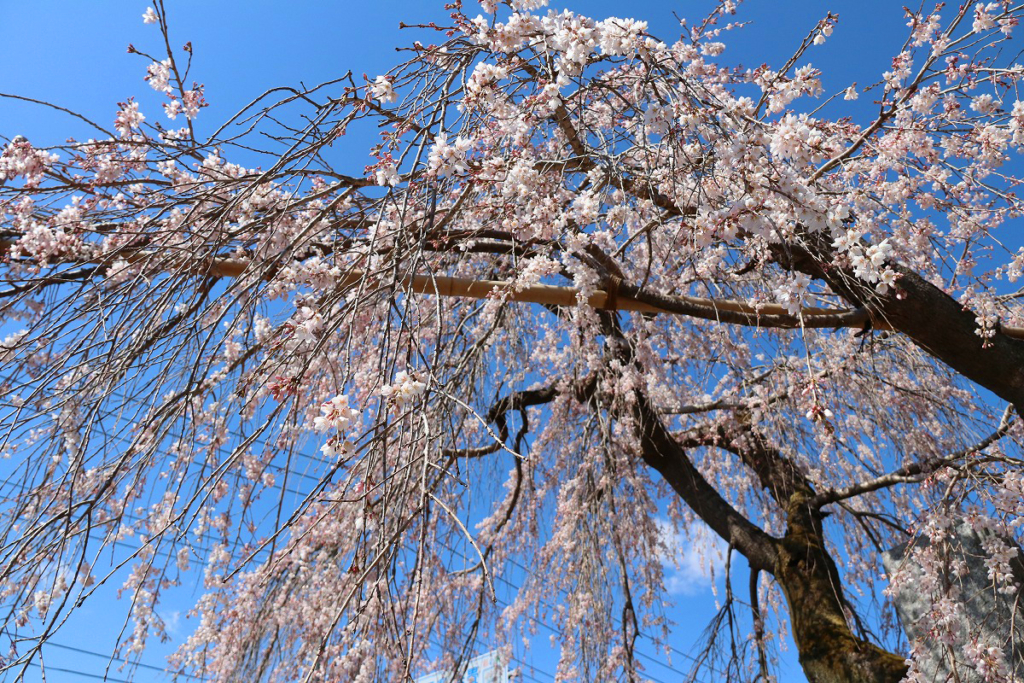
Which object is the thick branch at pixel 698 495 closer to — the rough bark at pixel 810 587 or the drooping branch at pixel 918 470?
the rough bark at pixel 810 587

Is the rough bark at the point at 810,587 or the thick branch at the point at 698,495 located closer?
the rough bark at the point at 810,587

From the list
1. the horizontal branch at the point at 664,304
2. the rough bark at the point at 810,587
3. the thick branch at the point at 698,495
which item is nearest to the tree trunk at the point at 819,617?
the rough bark at the point at 810,587

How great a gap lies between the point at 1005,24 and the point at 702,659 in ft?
9.89

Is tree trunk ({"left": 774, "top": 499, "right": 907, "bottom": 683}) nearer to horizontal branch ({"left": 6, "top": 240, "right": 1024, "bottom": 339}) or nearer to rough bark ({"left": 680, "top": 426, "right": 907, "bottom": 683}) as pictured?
rough bark ({"left": 680, "top": 426, "right": 907, "bottom": 683})

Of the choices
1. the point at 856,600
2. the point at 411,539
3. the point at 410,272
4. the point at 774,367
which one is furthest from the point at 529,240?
the point at 856,600

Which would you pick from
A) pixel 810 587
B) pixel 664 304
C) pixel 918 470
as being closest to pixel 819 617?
pixel 810 587

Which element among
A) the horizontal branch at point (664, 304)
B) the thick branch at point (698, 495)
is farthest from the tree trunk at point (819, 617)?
the horizontal branch at point (664, 304)

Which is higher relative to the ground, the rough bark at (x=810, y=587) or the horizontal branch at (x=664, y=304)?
the horizontal branch at (x=664, y=304)

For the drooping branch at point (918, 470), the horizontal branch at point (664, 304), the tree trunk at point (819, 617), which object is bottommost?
the tree trunk at point (819, 617)

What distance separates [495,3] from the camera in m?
2.03

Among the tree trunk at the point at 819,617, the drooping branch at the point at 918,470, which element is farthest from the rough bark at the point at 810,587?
the drooping branch at the point at 918,470

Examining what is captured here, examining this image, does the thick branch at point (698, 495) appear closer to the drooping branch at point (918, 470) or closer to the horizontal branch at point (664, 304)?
the drooping branch at point (918, 470)

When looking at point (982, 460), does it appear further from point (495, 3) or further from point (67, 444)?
point (67, 444)

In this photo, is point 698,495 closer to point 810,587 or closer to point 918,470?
point 810,587
